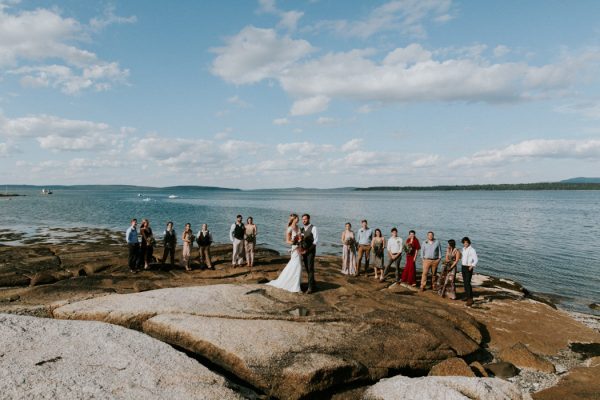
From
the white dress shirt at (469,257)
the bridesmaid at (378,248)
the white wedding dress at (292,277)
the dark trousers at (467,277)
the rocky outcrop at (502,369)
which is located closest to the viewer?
the rocky outcrop at (502,369)

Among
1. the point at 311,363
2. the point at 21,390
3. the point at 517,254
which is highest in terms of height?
the point at 21,390

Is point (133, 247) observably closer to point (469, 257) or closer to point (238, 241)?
point (238, 241)

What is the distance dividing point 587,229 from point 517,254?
1177 inches

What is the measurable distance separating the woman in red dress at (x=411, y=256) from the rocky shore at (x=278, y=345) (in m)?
2.52

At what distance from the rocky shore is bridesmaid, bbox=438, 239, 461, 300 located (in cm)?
65

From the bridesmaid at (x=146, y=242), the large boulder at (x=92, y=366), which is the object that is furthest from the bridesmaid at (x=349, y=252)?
the large boulder at (x=92, y=366)

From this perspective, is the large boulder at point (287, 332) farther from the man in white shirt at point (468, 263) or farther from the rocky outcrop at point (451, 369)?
the man in white shirt at point (468, 263)

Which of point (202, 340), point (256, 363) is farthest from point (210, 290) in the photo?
point (256, 363)

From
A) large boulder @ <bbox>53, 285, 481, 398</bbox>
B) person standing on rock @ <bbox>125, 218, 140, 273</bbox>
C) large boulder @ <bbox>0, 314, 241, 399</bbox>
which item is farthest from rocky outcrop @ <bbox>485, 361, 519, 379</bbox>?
person standing on rock @ <bbox>125, 218, 140, 273</bbox>

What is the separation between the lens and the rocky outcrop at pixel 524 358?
10375 millimetres

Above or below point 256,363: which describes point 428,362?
below

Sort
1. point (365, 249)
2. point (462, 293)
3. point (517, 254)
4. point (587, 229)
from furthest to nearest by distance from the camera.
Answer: point (587, 229)
point (517, 254)
point (365, 249)
point (462, 293)

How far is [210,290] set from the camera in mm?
12344

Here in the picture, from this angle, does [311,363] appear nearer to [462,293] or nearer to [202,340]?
[202,340]
